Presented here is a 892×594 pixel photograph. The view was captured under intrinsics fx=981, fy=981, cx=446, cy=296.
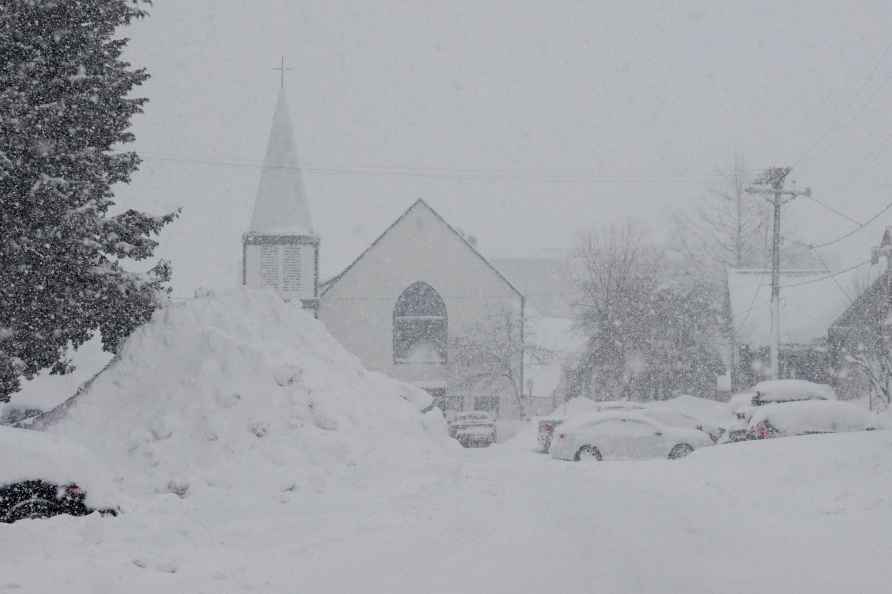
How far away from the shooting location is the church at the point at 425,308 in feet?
181

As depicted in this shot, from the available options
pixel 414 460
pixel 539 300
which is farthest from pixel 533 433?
pixel 539 300

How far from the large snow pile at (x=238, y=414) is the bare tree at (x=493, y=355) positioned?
38.8 metres

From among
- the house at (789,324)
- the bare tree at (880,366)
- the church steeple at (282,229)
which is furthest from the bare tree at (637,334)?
the church steeple at (282,229)

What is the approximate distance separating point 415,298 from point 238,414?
4511cm

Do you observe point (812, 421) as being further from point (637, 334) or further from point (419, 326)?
point (419, 326)

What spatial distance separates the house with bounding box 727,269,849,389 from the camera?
140 ft

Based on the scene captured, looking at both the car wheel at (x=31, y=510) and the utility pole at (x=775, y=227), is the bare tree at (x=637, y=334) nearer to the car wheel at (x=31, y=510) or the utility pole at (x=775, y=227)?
the utility pole at (x=775, y=227)

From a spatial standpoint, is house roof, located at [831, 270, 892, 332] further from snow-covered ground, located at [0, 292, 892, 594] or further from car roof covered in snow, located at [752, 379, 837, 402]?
snow-covered ground, located at [0, 292, 892, 594]

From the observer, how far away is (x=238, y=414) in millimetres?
13234

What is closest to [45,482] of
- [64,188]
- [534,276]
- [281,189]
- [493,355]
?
[64,188]

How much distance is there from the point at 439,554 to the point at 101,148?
10161mm

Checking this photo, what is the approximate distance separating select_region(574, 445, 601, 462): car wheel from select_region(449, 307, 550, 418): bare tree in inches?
1247

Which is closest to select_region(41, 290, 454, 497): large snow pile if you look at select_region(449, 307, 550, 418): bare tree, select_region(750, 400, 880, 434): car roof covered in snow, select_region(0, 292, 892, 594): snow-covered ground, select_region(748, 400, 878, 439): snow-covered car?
select_region(0, 292, 892, 594): snow-covered ground

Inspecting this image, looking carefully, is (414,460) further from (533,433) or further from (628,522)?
(533,433)
